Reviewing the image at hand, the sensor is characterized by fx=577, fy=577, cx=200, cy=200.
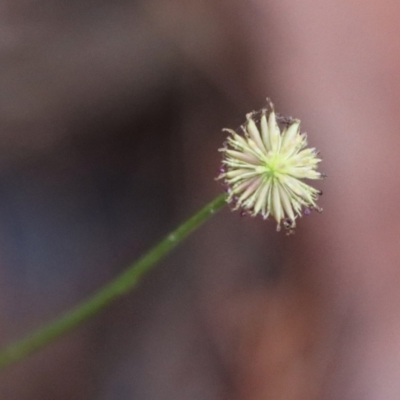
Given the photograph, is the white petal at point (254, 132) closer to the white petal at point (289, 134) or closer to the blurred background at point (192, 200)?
the white petal at point (289, 134)

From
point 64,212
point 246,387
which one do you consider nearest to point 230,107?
point 64,212

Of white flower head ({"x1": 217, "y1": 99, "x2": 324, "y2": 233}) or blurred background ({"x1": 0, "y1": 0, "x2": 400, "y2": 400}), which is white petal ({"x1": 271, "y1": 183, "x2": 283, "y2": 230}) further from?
blurred background ({"x1": 0, "y1": 0, "x2": 400, "y2": 400})

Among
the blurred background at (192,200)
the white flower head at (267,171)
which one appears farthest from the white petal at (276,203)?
the blurred background at (192,200)

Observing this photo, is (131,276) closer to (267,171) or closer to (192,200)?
(267,171)

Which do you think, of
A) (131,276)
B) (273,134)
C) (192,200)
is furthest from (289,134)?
(192,200)

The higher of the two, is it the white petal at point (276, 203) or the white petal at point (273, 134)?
the white petal at point (273, 134)

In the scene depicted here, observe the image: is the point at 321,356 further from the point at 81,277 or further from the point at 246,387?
the point at 81,277
